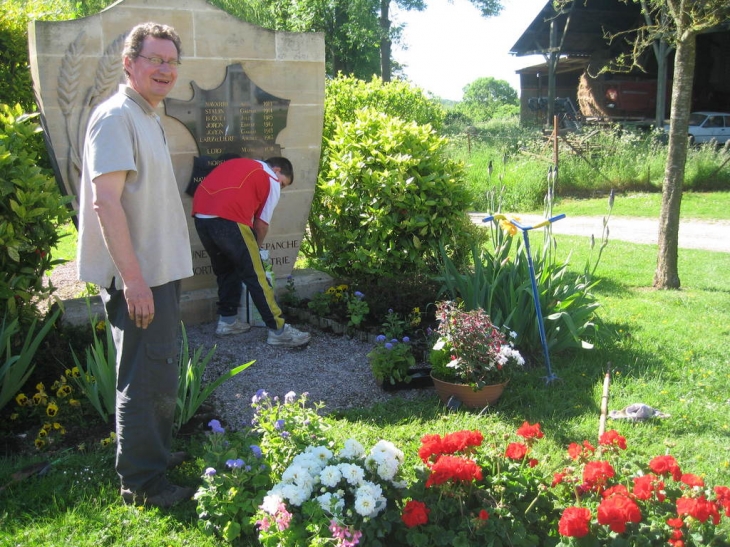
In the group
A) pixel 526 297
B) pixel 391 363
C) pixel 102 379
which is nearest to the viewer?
pixel 102 379

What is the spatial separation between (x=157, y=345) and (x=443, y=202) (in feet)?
11.6

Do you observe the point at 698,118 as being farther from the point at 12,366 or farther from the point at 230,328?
the point at 12,366

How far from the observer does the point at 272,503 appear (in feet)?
8.43

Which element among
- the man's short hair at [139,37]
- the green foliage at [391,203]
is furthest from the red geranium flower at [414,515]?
the green foliage at [391,203]

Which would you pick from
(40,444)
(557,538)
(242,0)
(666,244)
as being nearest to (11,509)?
(40,444)

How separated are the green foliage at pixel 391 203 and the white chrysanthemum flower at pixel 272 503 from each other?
348 cm

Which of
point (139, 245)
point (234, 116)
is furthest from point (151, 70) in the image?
point (234, 116)

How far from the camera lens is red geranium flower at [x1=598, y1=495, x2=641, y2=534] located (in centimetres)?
231

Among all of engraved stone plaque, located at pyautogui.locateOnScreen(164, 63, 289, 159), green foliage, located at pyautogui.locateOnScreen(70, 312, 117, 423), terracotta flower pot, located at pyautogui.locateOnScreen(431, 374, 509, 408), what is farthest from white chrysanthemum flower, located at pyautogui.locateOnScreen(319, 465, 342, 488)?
engraved stone plaque, located at pyautogui.locateOnScreen(164, 63, 289, 159)

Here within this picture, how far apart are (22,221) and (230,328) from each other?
1776 mm

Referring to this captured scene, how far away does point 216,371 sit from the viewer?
15.2 ft

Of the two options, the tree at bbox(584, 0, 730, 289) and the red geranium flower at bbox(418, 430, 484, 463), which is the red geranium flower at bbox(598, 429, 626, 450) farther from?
the tree at bbox(584, 0, 730, 289)

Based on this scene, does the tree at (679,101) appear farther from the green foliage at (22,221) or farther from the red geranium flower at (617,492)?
the green foliage at (22,221)

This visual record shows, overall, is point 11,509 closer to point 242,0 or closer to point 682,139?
point 682,139
